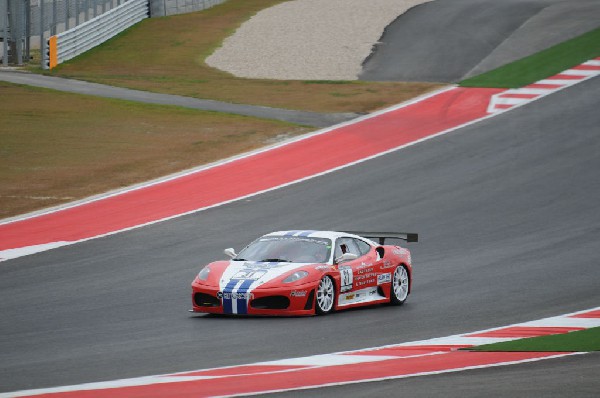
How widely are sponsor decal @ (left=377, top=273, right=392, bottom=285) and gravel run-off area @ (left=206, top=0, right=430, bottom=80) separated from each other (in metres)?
24.3

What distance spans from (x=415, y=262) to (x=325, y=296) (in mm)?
5028

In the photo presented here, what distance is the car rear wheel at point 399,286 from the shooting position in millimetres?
18359

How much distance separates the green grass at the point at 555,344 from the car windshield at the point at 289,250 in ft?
12.6

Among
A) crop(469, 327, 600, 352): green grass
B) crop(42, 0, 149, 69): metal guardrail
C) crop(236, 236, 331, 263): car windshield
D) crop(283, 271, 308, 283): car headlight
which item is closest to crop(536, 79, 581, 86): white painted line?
crop(42, 0, 149, 69): metal guardrail

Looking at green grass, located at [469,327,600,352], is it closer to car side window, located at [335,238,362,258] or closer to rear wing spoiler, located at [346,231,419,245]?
rear wing spoiler, located at [346,231,419,245]

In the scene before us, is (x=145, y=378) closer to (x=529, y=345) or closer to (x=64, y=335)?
(x=64, y=335)

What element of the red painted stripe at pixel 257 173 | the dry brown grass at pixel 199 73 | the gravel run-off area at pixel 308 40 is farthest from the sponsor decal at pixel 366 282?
the gravel run-off area at pixel 308 40

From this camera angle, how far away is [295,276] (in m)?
16.8

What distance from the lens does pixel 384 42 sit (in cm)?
4666

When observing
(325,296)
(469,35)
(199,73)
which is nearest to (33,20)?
(199,73)

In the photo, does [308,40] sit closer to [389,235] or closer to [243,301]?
[389,235]

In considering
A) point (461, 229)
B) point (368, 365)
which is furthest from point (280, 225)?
point (368, 365)

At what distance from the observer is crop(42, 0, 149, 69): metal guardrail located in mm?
45312

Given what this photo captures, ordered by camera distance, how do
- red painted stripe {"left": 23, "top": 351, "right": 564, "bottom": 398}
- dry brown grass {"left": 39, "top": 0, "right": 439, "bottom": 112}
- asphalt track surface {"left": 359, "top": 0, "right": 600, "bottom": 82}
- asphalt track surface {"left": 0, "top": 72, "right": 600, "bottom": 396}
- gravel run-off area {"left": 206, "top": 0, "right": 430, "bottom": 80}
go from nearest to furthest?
red painted stripe {"left": 23, "top": 351, "right": 564, "bottom": 398}, asphalt track surface {"left": 0, "top": 72, "right": 600, "bottom": 396}, dry brown grass {"left": 39, "top": 0, "right": 439, "bottom": 112}, asphalt track surface {"left": 359, "top": 0, "right": 600, "bottom": 82}, gravel run-off area {"left": 206, "top": 0, "right": 430, "bottom": 80}
